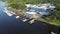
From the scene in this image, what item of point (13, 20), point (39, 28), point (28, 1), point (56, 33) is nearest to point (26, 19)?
point (13, 20)

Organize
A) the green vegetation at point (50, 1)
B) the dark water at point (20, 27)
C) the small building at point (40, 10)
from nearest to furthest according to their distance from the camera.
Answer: the dark water at point (20, 27)
the green vegetation at point (50, 1)
the small building at point (40, 10)

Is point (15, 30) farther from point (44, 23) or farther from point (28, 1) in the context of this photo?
point (28, 1)

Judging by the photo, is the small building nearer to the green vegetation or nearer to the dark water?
the green vegetation

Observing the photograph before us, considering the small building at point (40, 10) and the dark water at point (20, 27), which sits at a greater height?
the small building at point (40, 10)

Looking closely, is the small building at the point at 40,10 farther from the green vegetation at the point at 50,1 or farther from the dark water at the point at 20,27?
the dark water at the point at 20,27

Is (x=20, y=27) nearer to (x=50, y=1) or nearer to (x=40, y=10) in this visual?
(x=40, y=10)

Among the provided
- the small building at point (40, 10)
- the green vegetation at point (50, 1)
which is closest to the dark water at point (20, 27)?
the green vegetation at point (50, 1)

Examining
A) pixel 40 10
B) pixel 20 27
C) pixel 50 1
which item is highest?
pixel 50 1

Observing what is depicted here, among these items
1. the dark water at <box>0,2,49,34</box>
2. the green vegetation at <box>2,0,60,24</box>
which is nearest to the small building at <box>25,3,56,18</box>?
the green vegetation at <box>2,0,60,24</box>

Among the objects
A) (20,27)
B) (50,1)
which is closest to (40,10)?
(50,1)
